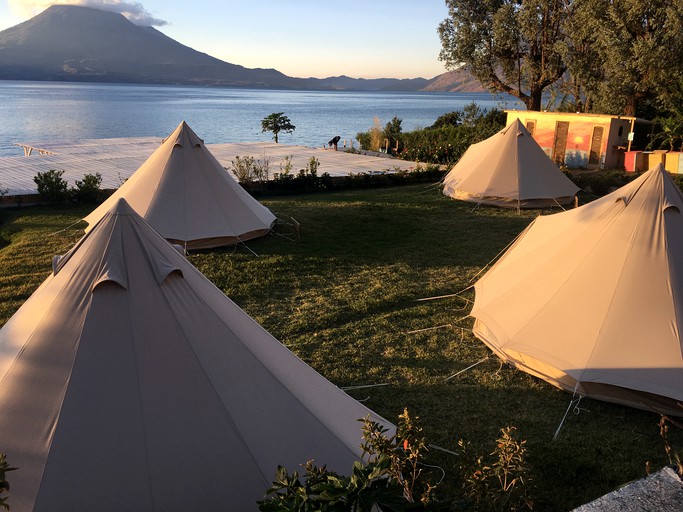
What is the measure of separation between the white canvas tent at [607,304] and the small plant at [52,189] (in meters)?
11.9

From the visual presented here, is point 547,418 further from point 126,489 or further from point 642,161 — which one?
point 642,161

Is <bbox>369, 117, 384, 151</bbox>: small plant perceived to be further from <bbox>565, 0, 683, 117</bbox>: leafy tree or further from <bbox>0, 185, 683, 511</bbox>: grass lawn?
<bbox>0, 185, 683, 511</bbox>: grass lawn

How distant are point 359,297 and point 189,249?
3762 mm

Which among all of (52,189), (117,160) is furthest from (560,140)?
(117,160)

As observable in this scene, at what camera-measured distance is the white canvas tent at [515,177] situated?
16.2 m

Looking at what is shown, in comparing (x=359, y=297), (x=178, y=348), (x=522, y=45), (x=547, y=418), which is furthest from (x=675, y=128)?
(x=178, y=348)

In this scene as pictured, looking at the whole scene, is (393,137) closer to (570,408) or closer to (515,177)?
(515,177)

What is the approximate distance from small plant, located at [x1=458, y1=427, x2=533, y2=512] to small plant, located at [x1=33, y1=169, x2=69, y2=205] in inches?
521

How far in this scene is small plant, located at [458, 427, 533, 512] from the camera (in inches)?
132

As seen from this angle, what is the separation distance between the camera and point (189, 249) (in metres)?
11.4

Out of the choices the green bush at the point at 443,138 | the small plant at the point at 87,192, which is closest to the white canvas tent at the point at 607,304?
the small plant at the point at 87,192

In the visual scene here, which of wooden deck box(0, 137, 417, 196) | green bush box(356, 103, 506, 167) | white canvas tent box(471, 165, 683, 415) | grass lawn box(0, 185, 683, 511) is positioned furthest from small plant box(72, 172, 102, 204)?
green bush box(356, 103, 506, 167)

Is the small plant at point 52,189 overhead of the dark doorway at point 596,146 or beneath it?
beneath

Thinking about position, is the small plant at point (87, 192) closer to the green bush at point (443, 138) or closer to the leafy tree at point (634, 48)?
the green bush at point (443, 138)
